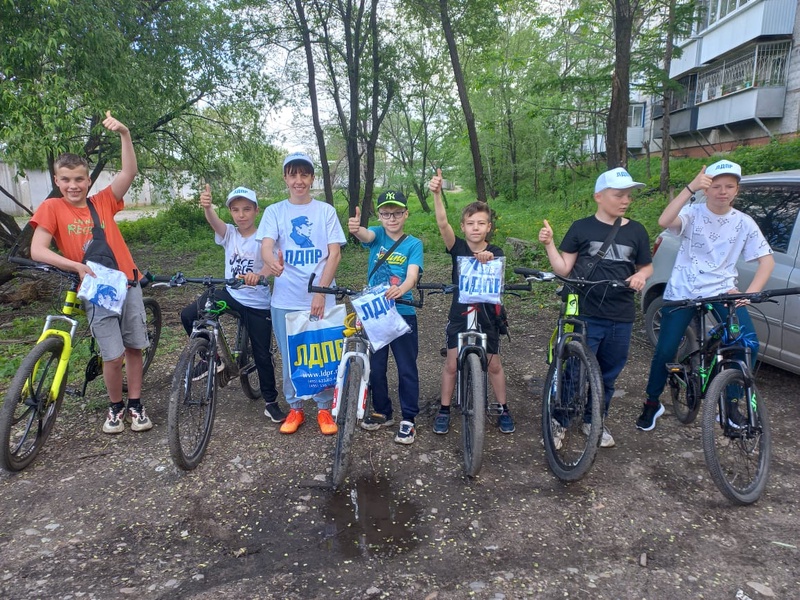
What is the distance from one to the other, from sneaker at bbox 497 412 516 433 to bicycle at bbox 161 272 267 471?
2.12 meters

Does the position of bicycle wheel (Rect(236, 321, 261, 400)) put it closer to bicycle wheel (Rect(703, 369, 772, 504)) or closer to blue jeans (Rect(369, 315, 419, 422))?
blue jeans (Rect(369, 315, 419, 422))

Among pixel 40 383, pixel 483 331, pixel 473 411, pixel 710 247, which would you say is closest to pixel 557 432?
pixel 473 411

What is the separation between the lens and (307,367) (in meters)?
3.91

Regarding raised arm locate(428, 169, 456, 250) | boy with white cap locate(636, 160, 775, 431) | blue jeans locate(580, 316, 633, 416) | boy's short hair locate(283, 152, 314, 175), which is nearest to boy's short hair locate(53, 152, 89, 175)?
boy's short hair locate(283, 152, 314, 175)

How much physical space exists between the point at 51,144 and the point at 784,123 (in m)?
21.3

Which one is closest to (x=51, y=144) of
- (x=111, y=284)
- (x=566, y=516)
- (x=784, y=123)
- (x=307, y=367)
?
(x=111, y=284)

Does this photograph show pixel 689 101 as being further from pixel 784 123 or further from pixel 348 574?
pixel 348 574

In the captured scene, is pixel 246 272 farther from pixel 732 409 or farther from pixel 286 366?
pixel 732 409

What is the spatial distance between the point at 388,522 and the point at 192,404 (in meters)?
1.56

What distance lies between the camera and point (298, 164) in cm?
382

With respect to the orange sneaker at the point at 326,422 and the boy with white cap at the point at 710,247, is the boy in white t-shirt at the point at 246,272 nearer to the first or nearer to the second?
the orange sneaker at the point at 326,422

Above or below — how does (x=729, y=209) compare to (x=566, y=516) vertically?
above

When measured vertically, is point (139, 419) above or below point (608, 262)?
below

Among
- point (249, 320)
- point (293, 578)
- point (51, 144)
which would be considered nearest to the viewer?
point (293, 578)
